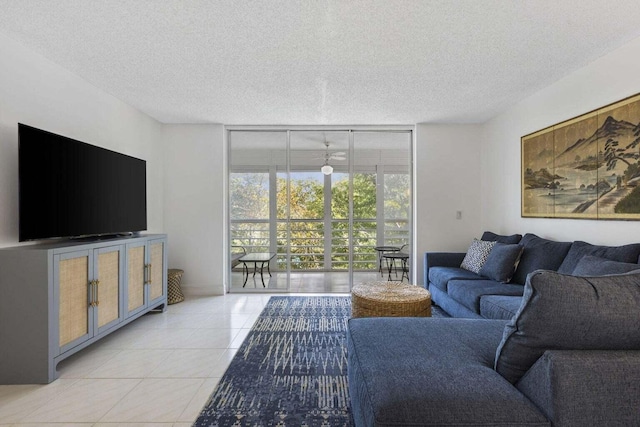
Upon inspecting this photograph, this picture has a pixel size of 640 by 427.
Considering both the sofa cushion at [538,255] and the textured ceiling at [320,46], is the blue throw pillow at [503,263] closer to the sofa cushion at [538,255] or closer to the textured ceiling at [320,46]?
the sofa cushion at [538,255]

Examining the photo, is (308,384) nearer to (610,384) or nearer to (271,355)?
(271,355)

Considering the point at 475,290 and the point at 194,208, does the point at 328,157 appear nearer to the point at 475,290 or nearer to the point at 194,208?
the point at 194,208

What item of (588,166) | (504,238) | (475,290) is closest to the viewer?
(588,166)

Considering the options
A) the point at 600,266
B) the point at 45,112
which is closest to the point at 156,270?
the point at 45,112

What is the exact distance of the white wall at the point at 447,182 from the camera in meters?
4.82

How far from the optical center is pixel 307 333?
126 inches

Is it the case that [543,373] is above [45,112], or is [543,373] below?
below

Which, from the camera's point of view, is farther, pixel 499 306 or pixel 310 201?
pixel 310 201

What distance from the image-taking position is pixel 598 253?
2471 mm

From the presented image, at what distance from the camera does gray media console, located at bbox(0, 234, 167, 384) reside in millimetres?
2246

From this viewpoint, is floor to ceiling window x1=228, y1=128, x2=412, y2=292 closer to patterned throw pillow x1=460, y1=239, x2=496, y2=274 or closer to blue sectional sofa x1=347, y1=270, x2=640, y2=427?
patterned throw pillow x1=460, y1=239, x2=496, y2=274

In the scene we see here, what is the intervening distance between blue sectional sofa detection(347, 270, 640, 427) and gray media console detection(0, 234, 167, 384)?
2257mm

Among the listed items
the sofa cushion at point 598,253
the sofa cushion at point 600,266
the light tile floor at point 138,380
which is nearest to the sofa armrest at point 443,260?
the sofa cushion at point 598,253

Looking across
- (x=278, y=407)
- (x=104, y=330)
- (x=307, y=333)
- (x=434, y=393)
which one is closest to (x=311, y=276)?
(x=307, y=333)
